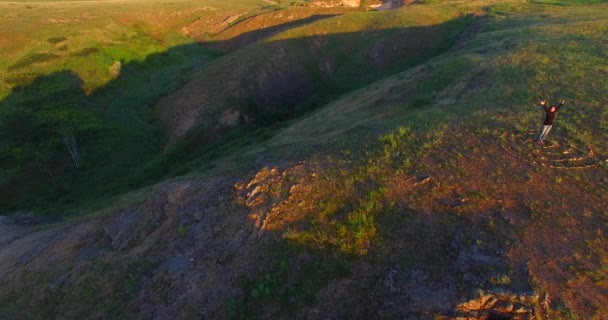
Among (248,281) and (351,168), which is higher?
(351,168)

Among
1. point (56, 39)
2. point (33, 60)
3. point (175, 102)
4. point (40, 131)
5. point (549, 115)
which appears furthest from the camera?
point (56, 39)

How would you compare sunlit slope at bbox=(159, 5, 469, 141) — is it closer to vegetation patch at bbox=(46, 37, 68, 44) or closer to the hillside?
the hillside

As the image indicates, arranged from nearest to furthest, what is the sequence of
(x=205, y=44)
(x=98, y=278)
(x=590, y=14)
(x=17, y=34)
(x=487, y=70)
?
1. (x=98, y=278)
2. (x=487, y=70)
3. (x=590, y=14)
4. (x=17, y=34)
5. (x=205, y=44)

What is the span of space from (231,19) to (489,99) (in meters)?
67.7

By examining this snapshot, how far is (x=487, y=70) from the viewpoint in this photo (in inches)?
1091

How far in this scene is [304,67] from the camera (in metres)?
48.6

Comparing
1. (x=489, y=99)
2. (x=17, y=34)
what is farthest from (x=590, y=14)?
(x=17, y=34)

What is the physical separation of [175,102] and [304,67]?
1730 cm

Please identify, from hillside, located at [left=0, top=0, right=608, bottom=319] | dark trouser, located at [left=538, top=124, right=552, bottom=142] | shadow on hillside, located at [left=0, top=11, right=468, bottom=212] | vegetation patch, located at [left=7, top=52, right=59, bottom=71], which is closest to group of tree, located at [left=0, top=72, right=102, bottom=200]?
shadow on hillside, located at [left=0, top=11, right=468, bottom=212]

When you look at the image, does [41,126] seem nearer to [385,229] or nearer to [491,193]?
[385,229]

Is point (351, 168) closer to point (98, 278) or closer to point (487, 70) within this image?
point (98, 278)

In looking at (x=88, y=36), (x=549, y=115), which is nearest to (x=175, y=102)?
(x=88, y=36)

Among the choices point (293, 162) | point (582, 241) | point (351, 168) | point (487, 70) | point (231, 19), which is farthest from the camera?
point (231, 19)

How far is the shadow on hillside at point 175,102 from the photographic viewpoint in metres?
31.6
